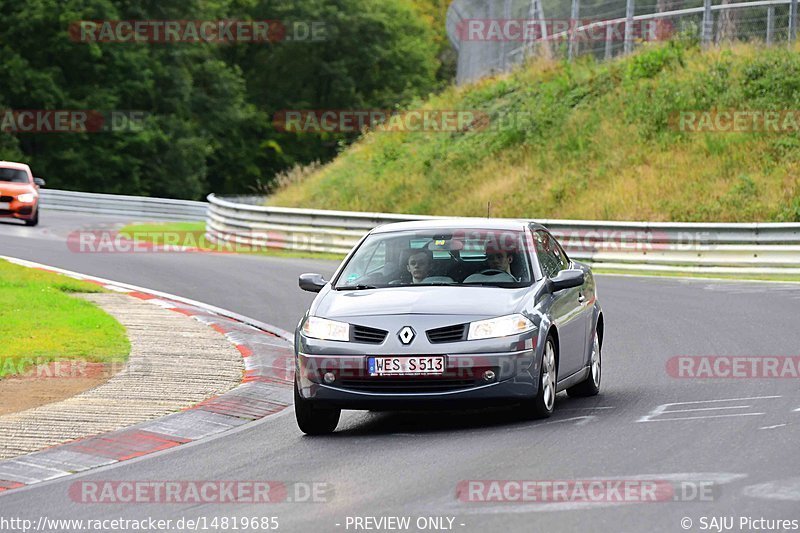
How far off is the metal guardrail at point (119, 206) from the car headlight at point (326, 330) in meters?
41.5

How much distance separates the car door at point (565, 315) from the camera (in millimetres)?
11281

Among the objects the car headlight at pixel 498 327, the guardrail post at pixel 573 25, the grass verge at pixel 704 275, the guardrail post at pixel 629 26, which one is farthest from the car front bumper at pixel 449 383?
the guardrail post at pixel 573 25

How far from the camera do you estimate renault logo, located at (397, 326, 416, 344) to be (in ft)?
33.7

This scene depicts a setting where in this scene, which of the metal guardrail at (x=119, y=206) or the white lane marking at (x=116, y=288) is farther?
the metal guardrail at (x=119, y=206)

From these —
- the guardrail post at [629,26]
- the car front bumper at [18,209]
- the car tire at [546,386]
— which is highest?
the guardrail post at [629,26]

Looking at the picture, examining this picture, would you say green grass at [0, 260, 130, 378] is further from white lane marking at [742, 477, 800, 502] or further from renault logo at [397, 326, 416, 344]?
white lane marking at [742, 477, 800, 502]

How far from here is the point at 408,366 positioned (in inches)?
404

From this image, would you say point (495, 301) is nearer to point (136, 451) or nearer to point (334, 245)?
point (136, 451)

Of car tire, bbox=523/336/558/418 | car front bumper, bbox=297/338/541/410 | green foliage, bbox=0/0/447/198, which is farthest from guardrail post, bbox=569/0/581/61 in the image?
car front bumper, bbox=297/338/541/410

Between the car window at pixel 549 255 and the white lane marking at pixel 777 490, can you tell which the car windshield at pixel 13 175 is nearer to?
the car window at pixel 549 255

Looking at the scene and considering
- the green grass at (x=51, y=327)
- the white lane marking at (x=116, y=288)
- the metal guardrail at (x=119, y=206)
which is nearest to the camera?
the green grass at (x=51, y=327)

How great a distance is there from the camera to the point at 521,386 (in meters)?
10.3

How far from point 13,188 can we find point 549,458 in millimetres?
29692

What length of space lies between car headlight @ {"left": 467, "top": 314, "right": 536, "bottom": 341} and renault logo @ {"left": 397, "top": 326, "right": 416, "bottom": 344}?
0.39m
